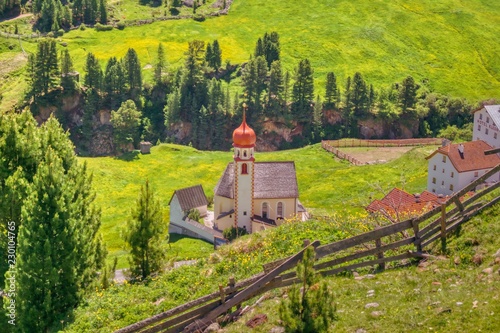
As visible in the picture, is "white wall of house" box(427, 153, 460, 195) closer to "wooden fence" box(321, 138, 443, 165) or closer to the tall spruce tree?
"wooden fence" box(321, 138, 443, 165)

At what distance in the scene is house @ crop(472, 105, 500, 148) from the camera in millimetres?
78688

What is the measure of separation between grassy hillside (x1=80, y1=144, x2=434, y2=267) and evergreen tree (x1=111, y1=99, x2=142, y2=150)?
1030 cm

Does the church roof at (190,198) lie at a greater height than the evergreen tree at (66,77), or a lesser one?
lesser

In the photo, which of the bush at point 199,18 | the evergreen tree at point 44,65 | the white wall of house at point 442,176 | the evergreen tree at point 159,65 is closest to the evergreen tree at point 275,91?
the evergreen tree at point 159,65

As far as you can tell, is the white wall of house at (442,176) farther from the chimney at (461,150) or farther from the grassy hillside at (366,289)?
the grassy hillside at (366,289)

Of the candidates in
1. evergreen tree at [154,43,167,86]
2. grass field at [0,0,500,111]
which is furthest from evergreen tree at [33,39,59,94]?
evergreen tree at [154,43,167,86]

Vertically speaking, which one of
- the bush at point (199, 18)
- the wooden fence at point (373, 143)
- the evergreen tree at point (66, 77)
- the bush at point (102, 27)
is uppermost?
the bush at point (199, 18)

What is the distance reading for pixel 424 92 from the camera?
12681cm

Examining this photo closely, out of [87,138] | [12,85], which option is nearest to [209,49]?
[87,138]

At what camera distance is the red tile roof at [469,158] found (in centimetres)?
7044

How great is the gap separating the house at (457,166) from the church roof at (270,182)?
1679 cm

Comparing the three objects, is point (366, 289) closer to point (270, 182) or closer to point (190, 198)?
point (270, 182)

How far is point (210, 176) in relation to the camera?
92.4 m

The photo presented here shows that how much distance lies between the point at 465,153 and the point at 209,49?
234ft
